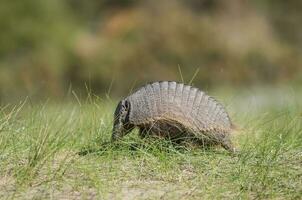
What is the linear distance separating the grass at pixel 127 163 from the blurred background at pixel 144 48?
38.9ft

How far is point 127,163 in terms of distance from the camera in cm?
557

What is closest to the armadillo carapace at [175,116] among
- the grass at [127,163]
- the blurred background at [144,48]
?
the grass at [127,163]

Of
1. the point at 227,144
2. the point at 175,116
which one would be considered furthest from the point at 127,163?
the point at 227,144

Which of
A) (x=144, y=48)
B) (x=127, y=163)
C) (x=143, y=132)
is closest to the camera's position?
(x=127, y=163)

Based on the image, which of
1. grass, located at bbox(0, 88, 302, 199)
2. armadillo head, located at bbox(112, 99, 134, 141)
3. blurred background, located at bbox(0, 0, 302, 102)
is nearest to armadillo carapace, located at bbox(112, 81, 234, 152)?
armadillo head, located at bbox(112, 99, 134, 141)

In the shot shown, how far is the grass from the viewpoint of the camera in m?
5.01

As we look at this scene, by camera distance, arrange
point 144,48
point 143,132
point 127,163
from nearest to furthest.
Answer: point 127,163
point 143,132
point 144,48

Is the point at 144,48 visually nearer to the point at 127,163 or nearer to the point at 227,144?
the point at 227,144

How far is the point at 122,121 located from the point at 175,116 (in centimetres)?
49

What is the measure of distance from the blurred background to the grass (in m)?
11.9

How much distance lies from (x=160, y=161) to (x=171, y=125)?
39 cm

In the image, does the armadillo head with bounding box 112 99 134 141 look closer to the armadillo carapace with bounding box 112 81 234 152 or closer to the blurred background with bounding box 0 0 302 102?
the armadillo carapace with bounding box 112 81 234 152

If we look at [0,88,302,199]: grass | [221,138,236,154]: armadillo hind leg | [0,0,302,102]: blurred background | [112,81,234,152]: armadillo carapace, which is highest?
[112,81,234,152]: armadillo carapace

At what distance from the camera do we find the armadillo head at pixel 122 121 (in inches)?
235
